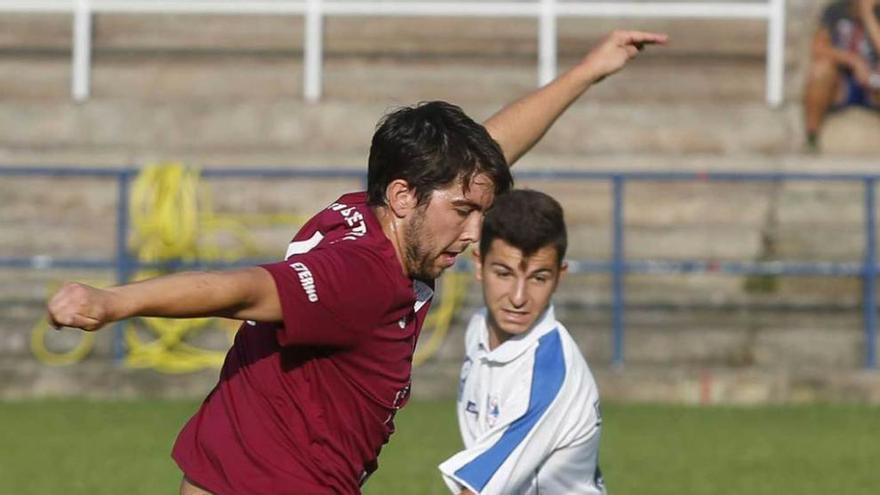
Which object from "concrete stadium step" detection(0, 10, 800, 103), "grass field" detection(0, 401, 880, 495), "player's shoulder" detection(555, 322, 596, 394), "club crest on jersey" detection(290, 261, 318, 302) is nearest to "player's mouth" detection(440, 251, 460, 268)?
"club crest on jersey" detection(290, 261, 318, 302)

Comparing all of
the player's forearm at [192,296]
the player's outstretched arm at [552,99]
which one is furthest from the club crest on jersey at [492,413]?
the player's forearm at [192,296]

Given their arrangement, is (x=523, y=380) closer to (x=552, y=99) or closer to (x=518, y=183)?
(x=552, y=99)

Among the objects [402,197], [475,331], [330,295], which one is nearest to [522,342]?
[475,331]

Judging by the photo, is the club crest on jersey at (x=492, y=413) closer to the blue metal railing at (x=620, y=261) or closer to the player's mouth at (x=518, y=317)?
the player's mouth at (x=518, y=317)

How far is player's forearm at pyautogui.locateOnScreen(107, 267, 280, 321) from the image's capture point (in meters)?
4.09

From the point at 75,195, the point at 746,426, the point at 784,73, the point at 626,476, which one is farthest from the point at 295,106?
the point at 626,476

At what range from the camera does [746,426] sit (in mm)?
12992

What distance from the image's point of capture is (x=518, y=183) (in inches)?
595

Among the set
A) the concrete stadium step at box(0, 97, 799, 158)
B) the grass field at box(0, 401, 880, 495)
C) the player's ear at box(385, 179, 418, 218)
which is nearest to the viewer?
the player's ear at box(385, 179, 418, 218)

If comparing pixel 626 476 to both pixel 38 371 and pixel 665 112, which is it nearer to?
pixel 38 371

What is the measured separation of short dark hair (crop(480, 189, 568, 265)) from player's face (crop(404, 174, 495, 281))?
153cm

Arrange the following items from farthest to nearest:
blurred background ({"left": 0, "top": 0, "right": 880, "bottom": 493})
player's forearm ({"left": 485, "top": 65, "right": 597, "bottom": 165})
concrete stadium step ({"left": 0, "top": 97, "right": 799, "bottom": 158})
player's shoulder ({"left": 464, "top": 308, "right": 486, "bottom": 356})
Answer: concrete stadium step ({"left": 0, "top": 97, "right": 799, "bottom": 158}) < blurred background ({"left": 0, "top": 0, "right": 880, "bottom": 493}) < player's shoulder ({"left": 464, "top": 308, "right": 486, "bottom": 356}) < player's forearm ({"left": 485, "top": 65, "right": 597, "bottom": 165})

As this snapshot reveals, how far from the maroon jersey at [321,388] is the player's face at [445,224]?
59 mm

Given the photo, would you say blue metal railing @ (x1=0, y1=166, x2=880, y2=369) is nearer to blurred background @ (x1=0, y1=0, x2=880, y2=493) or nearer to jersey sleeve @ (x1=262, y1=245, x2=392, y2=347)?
blurred background @ (x1=0, y1=0, x2=880, y2=493)
